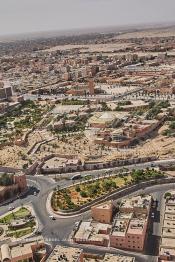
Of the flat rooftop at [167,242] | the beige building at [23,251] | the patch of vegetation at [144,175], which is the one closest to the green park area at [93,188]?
the patch of vegetation at [144,175]

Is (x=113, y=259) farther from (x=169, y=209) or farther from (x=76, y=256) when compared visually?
(x=169, y=209)

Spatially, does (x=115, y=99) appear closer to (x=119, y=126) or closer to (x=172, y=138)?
(x=119, y=126)

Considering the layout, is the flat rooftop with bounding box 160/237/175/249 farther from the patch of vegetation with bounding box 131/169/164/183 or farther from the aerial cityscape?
the patch of vegetation with bounding box 131/169/164/183

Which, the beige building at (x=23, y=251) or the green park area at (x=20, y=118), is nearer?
the beige building at (x=23, y=251)

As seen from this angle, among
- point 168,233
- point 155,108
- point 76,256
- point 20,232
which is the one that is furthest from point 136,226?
point 155,108

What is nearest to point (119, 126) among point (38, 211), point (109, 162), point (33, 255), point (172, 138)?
point (172, 138)

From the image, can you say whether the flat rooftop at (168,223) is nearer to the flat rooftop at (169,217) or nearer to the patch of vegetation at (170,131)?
the flat rooftop at (169,217)

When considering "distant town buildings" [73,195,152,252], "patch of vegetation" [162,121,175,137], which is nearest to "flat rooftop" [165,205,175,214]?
"distant town buildings" [73,195,152,252]
